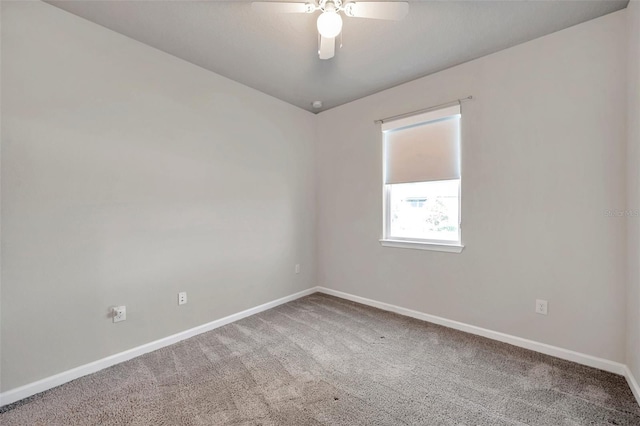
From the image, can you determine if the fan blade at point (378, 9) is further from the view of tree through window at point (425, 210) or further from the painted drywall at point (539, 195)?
the view of tree through window at point (425, 210)

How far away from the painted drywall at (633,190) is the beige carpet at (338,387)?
35 cm

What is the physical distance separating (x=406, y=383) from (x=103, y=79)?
3.24m

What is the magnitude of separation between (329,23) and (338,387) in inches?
93.8

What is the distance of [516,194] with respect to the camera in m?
2.36

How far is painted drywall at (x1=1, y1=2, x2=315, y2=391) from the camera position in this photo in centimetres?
178

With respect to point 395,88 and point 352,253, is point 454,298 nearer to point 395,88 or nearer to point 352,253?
point 352,253

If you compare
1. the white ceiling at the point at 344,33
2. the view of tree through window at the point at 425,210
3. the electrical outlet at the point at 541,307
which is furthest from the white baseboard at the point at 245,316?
the white ceiling at the point at 344,33

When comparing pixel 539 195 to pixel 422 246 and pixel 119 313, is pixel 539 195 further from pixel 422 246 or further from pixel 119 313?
pixel 119 313

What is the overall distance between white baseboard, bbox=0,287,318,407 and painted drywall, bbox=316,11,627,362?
1.97 meters

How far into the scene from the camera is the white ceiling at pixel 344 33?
1.90 m

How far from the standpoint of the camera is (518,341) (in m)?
2.36

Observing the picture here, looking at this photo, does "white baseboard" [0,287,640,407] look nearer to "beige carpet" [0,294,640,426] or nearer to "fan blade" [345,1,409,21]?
"beige carpet" [0,294,640,426]

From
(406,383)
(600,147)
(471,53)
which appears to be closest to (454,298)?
(406,383)

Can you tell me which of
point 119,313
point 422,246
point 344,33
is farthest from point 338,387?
point 344,33
